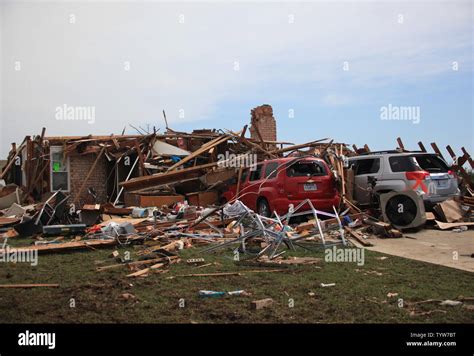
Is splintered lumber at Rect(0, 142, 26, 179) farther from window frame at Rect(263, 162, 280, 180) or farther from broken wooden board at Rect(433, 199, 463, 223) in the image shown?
broken wooden board at Rect(433, 199, 463, 223)

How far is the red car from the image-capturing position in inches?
519

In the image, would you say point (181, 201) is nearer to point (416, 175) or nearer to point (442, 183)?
point (416, 175)

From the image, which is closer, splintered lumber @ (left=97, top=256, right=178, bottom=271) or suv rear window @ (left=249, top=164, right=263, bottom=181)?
splintered lumber @ (left=97, top=256, right=178, bottom=271)

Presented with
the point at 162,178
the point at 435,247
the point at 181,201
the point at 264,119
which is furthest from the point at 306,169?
the point at 264,119

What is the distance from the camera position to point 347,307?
582 centimetres

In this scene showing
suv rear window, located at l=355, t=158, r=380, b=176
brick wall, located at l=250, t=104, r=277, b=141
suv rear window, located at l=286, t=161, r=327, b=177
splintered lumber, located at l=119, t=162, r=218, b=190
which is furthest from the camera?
brick wall, located at l=250, t=104, r=277, b=141

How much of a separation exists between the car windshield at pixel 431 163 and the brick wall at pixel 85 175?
11845 mm

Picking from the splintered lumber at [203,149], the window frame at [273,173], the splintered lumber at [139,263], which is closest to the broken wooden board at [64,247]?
the splintered lumber at [139,263]

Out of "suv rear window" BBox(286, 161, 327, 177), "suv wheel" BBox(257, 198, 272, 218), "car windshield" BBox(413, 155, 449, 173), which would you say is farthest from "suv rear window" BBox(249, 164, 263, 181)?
"car windshield" BBox(413, 155, 449, 173)

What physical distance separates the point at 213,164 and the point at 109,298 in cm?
1168

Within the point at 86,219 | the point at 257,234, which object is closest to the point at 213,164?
the point at 86,219

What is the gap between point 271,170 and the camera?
14.0 metres

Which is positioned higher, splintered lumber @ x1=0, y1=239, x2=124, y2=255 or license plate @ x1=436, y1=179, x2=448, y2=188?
license plate @ x1=436, y1=179, x2=448, y2=188

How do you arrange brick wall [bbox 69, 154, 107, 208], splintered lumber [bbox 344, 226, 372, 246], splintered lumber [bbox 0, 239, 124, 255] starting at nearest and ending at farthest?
splintered lumber [bbox 0, 239, 124, 255] → splintered lumber [bbox 344, 226, 372, 246] → brick wall [bbox 69, 154, 107, 208]
